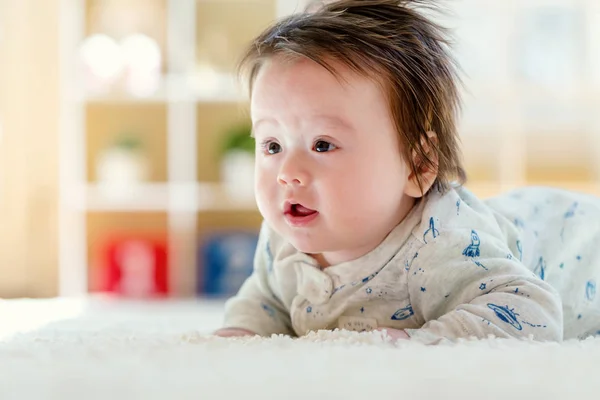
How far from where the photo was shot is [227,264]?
11.3 feet

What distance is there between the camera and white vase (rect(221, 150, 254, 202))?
11.4 feet

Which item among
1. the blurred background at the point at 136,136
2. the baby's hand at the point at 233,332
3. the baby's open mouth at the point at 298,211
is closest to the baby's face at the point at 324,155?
the baby's open mouth at the point at 298,211

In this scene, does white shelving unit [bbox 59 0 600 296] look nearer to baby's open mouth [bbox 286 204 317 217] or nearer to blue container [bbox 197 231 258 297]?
blue container [bbox 197 231 258 297]

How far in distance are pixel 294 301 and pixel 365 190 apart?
229 mm

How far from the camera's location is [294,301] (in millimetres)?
1171

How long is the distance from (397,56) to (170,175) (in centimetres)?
257

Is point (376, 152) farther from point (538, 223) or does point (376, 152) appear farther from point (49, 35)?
point (49, 35)

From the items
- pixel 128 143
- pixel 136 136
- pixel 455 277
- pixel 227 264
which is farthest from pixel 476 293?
pixel 136 136

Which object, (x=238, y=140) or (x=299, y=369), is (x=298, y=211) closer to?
(x=299, y=369)

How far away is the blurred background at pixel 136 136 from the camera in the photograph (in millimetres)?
3469

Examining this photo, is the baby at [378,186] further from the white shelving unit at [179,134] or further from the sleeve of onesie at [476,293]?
the white shelving unit at [179,134]

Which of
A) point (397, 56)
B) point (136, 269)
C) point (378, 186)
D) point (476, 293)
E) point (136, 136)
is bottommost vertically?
point (136, 269)

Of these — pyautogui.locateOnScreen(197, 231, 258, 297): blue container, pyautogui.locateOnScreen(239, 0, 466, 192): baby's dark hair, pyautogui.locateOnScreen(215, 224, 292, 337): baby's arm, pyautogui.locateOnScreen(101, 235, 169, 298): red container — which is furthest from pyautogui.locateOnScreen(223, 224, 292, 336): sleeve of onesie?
pyautogui.locateOnScreen(101, 235, 169, 298): red container

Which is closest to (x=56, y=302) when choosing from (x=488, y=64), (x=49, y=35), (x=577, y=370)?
(x=577, y=370)
